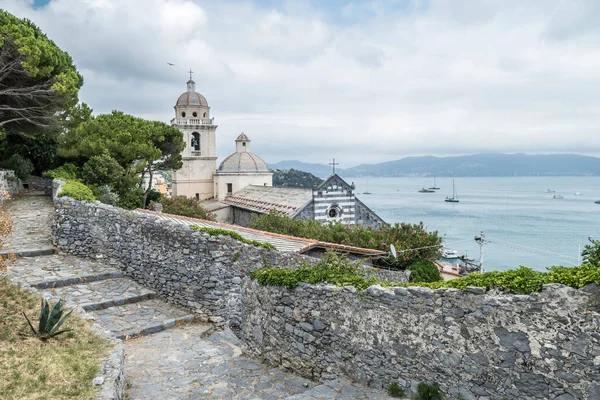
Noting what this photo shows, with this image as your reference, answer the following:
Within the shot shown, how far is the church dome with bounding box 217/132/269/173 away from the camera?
41250 millimetres

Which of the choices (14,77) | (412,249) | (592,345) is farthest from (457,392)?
(14,77)

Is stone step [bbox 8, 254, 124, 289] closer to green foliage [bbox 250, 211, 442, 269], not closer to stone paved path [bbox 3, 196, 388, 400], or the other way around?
stone paved path [bbox 3, 196, 388, 400]

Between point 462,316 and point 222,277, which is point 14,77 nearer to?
point 222,277

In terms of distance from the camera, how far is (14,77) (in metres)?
14.6

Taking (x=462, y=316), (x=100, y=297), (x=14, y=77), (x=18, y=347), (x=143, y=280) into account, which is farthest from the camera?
(x=14, y=77)

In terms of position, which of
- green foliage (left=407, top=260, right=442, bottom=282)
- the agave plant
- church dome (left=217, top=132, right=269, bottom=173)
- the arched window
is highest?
the arched window

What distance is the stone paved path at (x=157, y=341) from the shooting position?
585cm

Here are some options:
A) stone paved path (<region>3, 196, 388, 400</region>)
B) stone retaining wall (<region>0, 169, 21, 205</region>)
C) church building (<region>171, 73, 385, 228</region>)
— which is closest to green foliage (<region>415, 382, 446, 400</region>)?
stone paved path (<region>3, 196, 388, 400</region>)

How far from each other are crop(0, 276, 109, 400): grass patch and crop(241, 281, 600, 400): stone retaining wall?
283 cm

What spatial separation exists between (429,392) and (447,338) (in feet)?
2.48

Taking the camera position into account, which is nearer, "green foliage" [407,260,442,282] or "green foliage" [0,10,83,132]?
"green foliage" [0,10,83,132]

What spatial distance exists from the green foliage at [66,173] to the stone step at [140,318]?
369 inches

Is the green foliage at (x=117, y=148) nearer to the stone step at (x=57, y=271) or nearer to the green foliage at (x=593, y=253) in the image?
the stone step at (x=57, y=271)

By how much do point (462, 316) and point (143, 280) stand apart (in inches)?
305
